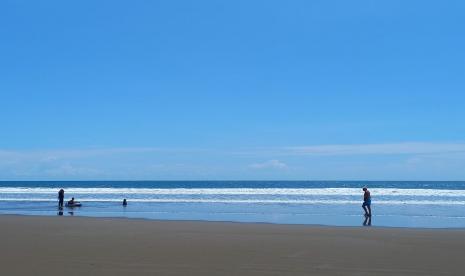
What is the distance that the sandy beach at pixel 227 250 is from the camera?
26.9 feet

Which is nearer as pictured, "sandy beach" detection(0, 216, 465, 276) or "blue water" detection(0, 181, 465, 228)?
"sandy beach" detection(0, 216, 465, 276)

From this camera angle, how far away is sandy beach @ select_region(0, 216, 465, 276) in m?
8.19

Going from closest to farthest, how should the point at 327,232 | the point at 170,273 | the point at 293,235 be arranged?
the point at 170,273 < the point at 293,235 < the point at 327,232

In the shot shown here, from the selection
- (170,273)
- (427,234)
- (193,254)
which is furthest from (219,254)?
(427,234)

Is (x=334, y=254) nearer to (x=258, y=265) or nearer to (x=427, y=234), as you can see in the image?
(x=258, y=265)

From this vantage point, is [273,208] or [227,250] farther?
[273,208]

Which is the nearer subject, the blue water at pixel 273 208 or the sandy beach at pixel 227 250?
the sandy beach at pixel 227 250

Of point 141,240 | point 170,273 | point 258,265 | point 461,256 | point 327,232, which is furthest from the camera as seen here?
point 327,232

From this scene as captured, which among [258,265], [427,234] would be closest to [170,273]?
[258,265]

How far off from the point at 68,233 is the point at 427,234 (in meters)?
10.3

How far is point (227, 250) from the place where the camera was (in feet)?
34.5

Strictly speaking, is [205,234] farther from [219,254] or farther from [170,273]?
[170,273]

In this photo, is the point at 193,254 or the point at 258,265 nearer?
the point at 258,265

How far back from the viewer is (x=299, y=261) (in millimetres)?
9047
